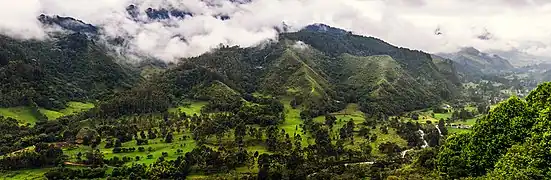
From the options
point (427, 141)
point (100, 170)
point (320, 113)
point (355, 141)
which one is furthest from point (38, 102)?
point (427, 141)

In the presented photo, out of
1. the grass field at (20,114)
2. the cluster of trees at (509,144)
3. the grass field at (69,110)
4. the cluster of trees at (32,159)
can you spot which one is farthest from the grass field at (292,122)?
the grass field at (20,114)

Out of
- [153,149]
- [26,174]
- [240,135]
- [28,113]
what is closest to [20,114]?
[28,113]

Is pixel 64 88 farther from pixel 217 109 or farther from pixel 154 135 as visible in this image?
pixel 154 135

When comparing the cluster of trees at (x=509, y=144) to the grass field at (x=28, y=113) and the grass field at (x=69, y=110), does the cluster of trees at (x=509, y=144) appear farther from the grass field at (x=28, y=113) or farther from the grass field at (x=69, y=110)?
the grass field at (x=69, y=110)

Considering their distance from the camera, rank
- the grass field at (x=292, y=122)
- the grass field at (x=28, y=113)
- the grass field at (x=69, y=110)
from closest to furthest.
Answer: the grass field at (x=292, y=122)
the grass field at (x=28, y=113)
the grass field at (x=69, y=110)

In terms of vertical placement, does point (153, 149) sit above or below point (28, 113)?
below

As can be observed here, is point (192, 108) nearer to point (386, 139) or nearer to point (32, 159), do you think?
point (32, 159)

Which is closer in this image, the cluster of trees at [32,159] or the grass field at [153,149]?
the cluster of trees at [32,159]

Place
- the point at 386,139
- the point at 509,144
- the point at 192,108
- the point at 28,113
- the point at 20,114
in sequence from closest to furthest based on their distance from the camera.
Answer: the point at 509,144 < the point at 386,139 < the point at 20,114 < the point at 28,113 < the point at 192,108

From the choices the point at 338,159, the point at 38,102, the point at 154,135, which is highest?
the point at 38,102
